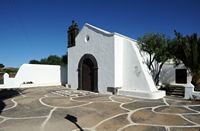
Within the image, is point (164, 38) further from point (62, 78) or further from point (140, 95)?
point (62, 78)

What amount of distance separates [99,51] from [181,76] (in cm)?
917

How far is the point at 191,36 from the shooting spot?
12.0 metres

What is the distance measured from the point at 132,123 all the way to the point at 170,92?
910cm

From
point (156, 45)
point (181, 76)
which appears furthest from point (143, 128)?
point (181, 76)

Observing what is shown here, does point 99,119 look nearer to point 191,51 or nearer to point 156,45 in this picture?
point 191,51

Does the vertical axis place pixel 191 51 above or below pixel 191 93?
above

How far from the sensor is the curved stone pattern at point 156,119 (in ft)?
21.4

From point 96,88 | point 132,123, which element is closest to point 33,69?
point 96,88

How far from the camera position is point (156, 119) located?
23.0 feet

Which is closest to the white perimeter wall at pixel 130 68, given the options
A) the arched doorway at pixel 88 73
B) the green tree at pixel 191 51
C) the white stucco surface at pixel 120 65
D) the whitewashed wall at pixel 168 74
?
the white stucco surface at pixel 120 65

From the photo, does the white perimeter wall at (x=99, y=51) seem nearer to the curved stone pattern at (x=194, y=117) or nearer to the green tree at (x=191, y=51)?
the green tree at (x=191, y=51)

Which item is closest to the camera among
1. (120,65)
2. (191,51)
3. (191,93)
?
(191,93)

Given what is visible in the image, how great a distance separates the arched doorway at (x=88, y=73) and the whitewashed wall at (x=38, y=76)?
264 inches

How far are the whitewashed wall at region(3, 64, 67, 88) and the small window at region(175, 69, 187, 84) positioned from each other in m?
14.8
